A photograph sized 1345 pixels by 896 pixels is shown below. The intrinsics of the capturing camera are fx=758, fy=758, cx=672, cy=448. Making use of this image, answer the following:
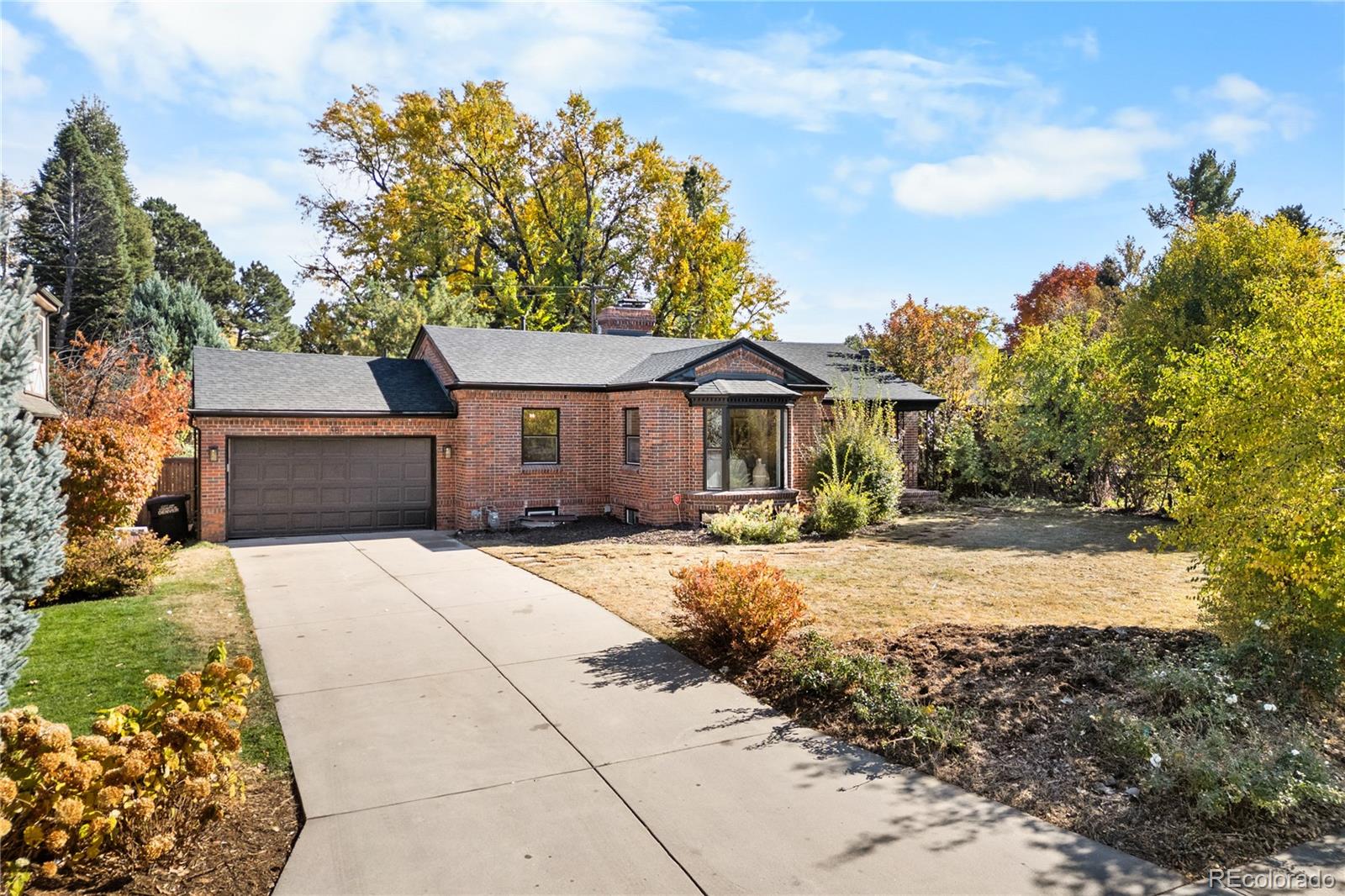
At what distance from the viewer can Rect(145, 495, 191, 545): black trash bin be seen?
46.7ft

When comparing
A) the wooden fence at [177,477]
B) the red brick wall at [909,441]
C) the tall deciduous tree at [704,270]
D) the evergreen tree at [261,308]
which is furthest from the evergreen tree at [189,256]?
the red brick wall at [909,441]

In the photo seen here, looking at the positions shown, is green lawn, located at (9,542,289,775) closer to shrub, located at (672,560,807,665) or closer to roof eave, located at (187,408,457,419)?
shrub, located at (672,560,807,665)

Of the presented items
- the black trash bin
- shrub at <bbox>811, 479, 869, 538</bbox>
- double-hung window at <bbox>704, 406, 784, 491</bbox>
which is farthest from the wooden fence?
shrub at <bbox>811, 479, 869, 538</bbox>

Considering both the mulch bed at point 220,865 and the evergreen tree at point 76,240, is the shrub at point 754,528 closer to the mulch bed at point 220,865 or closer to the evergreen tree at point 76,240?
the mulch bed at point 220,865

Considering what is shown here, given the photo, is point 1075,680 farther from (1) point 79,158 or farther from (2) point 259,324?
(2) point 259,324

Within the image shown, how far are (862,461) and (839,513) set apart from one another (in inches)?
69.4

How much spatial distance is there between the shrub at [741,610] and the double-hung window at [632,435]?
9.63 m

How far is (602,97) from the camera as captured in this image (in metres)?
31.2

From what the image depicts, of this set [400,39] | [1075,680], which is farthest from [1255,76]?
[400,39]

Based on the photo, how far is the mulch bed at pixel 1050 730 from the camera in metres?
3.92

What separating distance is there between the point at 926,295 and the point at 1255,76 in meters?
14.5

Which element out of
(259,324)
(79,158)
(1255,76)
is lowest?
(1255,76)

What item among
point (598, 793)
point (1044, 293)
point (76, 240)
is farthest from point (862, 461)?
point (76, 240)

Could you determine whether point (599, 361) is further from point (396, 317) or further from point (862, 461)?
point (396, 317)
